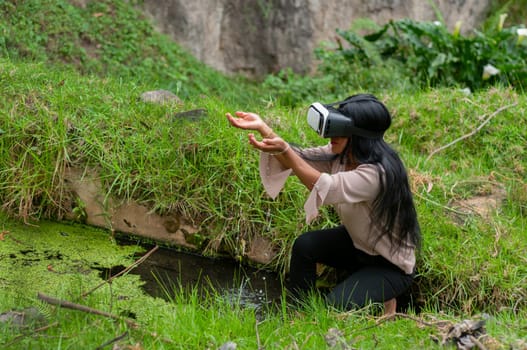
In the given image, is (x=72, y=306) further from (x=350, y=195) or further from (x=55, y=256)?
(x=55, y=256)

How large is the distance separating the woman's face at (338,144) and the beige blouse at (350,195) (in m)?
0.11

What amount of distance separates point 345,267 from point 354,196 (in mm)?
759

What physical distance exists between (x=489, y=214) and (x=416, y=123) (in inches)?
58.3

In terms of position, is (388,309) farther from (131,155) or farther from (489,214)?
(131,155)

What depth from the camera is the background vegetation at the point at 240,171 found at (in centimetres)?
408

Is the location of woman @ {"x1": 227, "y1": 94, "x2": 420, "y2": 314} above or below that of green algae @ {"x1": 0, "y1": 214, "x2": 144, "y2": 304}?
above

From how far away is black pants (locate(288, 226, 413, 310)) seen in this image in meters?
3.62

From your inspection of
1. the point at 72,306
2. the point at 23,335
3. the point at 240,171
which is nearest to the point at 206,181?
the point at 240,171

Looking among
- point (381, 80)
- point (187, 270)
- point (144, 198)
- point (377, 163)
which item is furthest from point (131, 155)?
point (381, 80)

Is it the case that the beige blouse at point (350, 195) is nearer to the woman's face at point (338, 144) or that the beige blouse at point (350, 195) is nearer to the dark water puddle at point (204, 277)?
the woman's face at point (338, 144)

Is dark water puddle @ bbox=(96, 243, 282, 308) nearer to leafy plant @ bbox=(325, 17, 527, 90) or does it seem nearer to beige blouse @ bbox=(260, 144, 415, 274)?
beige blouse @ bbox=(260, 144, 415, 274)

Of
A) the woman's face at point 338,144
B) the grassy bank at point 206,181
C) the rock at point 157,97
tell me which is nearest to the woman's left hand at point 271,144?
the woman's face at point 338,144

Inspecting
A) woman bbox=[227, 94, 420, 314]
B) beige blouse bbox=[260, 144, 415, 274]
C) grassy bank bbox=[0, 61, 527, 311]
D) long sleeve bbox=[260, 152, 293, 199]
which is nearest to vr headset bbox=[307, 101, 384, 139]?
woman bbox=[227, 94, 420, 314]

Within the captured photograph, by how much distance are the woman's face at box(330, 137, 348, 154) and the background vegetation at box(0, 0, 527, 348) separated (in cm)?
81
